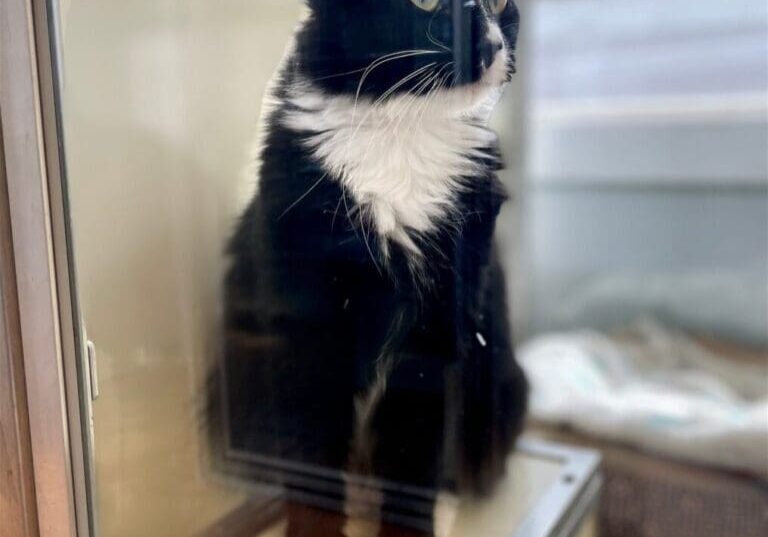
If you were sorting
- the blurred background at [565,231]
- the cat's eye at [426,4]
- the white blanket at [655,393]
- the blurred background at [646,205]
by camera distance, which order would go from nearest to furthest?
1. the cat's eye at [426,4]
2. the blurred background at [565,231]
3. the white blanket at [655,393]
4. the blurred background at [646,205]

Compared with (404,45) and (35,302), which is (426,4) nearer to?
(404,45)

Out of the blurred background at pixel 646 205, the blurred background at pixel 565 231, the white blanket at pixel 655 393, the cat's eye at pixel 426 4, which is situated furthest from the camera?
the blurred background at pixel 646 205

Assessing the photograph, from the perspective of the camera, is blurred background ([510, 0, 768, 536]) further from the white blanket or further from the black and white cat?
the black and white cat

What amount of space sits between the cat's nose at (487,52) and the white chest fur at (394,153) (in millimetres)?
34

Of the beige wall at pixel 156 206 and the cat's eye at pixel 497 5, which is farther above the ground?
the cat's eye at pixel 497 5

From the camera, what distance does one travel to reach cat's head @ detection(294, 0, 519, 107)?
489 millimetres

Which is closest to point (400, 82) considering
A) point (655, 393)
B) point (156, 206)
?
point (156, 206)

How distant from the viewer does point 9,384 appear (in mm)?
539

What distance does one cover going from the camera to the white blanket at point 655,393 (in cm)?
99

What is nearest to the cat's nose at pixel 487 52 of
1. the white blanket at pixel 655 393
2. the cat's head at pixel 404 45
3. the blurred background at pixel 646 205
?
the cat's head at pixel 404 45

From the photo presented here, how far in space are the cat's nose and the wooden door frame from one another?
309mm

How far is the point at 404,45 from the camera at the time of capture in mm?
496

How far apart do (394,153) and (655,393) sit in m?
0.87

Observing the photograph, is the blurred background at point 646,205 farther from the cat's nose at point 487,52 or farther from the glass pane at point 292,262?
the cat's nose at point 487,52
